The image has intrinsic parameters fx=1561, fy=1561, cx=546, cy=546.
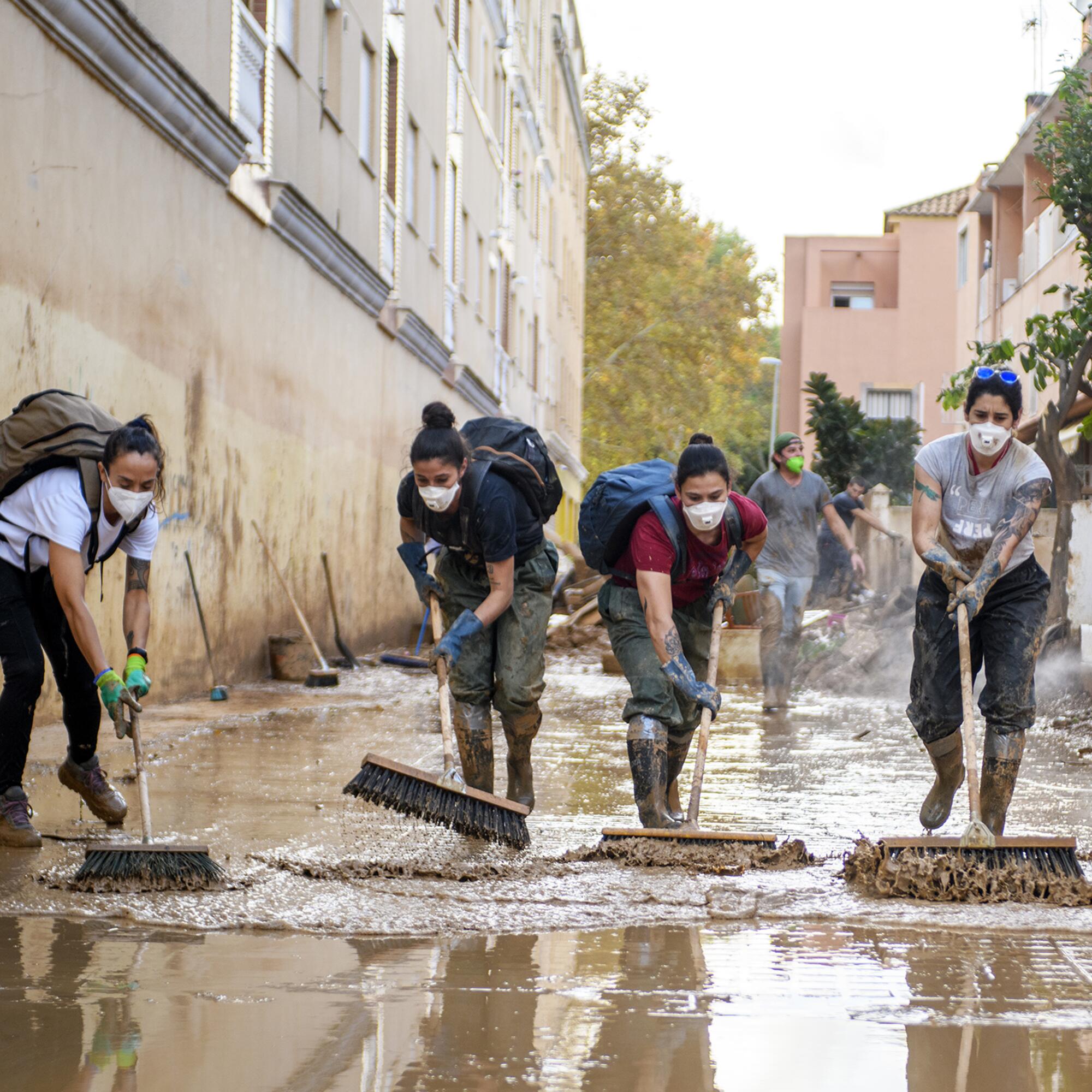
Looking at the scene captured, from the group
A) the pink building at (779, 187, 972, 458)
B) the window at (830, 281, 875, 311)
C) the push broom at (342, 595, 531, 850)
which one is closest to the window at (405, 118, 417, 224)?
the push broom at (342, 595, 531, 850)

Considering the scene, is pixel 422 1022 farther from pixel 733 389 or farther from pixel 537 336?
pixel 733 389

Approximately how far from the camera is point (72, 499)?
4.90 metres

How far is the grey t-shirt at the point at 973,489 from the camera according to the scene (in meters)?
5.22

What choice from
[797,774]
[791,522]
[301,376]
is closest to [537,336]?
[301,376]

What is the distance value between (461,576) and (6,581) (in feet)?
5.27

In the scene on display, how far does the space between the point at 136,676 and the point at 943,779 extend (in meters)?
2.76

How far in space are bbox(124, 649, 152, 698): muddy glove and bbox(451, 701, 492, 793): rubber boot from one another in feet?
4.00

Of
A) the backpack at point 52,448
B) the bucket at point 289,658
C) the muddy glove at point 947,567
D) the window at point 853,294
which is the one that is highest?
the window at point 853,294

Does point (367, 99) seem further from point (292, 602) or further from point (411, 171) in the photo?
point (292, 602)

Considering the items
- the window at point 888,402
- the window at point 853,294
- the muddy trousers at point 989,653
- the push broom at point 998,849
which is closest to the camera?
the push broom at point 998,849

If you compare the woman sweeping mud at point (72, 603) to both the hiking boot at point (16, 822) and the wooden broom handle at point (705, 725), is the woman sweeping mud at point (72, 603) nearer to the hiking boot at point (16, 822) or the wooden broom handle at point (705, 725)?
the hiking boot at point (16, 822)

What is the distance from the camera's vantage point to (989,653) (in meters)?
5.23

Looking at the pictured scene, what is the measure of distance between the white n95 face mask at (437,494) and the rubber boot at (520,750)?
83 cm

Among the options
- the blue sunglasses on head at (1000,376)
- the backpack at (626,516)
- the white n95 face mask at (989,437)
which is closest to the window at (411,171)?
the backpack at (626,516)
